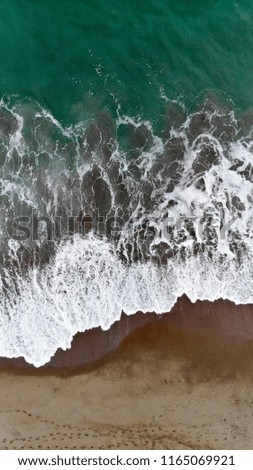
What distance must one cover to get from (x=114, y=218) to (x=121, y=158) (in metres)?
1.98

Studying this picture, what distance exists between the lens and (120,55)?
12.4 m

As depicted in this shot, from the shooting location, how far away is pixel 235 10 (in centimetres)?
1259

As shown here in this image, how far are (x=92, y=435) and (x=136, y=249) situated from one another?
5.82 meters

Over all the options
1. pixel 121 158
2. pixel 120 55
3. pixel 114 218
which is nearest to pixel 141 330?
pixel 114 218

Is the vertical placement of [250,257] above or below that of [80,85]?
below

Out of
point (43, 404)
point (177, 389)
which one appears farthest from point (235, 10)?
point (43, 404)

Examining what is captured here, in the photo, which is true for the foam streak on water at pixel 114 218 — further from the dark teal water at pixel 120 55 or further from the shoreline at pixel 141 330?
the dark teal water at pixel 120 55

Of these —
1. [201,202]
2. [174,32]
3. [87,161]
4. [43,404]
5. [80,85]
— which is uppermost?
[174,32]

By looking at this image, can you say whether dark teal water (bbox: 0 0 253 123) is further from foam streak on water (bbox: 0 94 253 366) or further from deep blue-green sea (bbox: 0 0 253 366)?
foam streak on water (bbox: 0 94 253 366)

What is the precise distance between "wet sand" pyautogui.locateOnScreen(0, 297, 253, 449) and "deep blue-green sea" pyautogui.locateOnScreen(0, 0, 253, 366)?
3.74 ft

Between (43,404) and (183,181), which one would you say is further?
(183,181)

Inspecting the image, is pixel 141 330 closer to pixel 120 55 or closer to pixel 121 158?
pixel 121 158

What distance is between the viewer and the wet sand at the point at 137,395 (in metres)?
11.5
